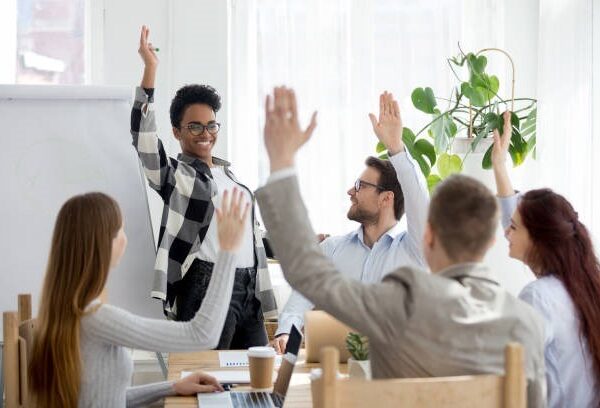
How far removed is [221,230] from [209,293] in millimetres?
158

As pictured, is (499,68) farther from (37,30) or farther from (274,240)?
(274,240)

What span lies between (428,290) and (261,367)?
2.80 ft

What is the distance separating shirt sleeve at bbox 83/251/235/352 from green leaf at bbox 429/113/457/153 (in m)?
2.36

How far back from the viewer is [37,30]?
4.75m

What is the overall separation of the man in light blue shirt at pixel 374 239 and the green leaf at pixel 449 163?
0.96m

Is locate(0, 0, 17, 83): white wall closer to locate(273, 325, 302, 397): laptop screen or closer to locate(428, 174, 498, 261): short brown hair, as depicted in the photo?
locate(273, 325, 302, 397): laptop screen

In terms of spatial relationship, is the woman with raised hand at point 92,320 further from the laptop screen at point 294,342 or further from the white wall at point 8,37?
the white wall at point 8,37

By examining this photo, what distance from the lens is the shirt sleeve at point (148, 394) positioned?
226 cm

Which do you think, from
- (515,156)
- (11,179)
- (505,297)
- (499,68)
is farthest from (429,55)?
(505,297)

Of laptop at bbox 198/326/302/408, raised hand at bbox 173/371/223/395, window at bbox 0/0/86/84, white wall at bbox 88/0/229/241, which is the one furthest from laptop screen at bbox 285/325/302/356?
window at bbox 0/0/86/84

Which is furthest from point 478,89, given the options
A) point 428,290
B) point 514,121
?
point 428,290

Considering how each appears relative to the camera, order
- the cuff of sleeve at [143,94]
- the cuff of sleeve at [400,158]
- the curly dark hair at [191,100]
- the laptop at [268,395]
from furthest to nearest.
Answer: the curly dark hair at [191,100]
the cuff of sleeve at [143,94]
the cuff of sleeve at [400,158]
the laptop at [268,395]

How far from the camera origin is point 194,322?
2.15m

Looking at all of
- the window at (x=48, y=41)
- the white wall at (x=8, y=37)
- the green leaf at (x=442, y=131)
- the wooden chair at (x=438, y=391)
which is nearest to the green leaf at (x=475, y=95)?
the green leaf at (x=442, y=131)
